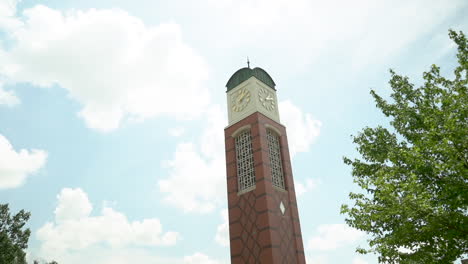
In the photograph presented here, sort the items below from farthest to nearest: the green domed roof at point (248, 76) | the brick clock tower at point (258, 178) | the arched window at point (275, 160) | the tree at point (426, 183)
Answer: the green domed roof at point (248, 76), the arched window at point (275, 160), the brick clock tower at point (258, 178), the tree at point (426, 183)

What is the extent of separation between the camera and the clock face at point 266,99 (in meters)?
31.9

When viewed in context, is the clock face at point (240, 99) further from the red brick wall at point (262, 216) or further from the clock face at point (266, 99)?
the red brick wall at point (262, 216)

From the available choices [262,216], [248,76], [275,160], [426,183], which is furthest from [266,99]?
[426,183]

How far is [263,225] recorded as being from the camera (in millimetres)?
25297

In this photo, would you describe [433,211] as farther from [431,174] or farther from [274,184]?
[274,184]

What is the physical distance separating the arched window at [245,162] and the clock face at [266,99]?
3337 mm

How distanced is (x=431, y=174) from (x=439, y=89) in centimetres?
328

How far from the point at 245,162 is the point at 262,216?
540 centimetres

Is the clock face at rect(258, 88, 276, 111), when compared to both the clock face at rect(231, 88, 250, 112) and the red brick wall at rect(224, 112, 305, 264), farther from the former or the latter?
the red brick wall at rect(224, 112, 305, 264)

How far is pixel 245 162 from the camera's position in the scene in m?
29.4

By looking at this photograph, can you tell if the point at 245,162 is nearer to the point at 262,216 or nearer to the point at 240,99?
the point at 262,216

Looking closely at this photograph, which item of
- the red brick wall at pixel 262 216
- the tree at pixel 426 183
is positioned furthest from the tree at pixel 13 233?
the tree at pixel 426 183

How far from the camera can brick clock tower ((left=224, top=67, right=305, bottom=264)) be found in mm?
→ 25484

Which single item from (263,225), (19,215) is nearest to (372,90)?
(263,225)
